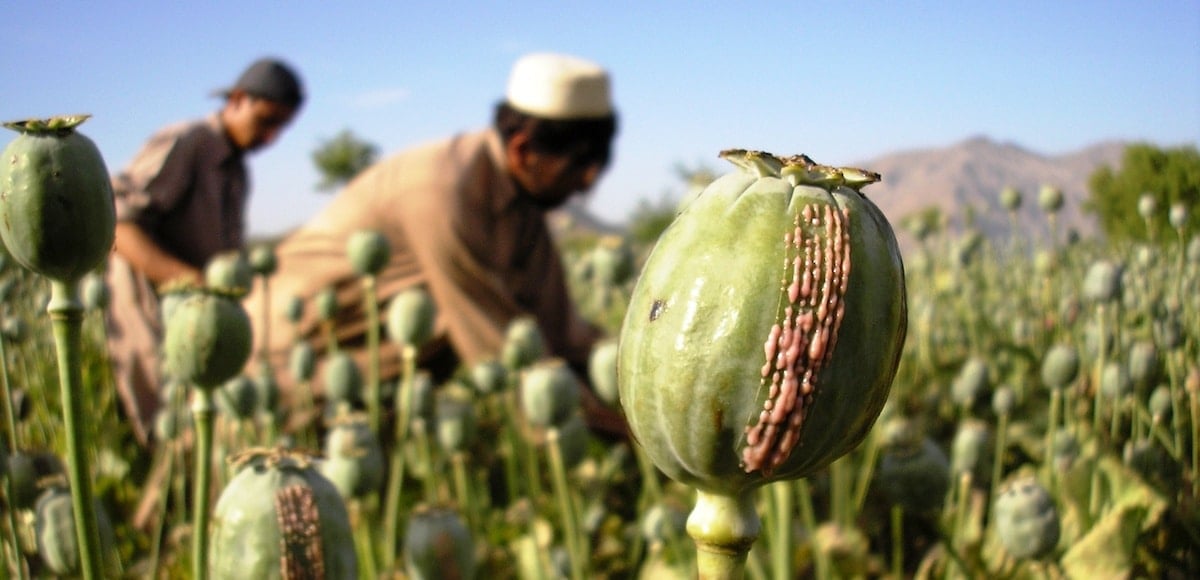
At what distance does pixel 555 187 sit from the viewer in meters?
2.86

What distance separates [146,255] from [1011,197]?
2.10 m

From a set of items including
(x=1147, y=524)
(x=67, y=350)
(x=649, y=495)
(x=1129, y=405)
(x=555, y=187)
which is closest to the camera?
(x=67, y=350)

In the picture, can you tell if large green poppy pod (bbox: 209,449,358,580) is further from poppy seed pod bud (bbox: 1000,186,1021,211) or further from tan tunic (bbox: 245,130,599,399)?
poppy seed pod bud (bbox: 1000,186,1021,211)

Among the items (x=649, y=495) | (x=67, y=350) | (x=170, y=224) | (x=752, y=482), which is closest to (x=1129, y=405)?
(x=649, y=495)

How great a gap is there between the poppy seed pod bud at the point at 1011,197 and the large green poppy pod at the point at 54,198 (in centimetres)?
233

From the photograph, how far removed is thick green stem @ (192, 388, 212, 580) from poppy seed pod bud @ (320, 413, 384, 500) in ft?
1.11

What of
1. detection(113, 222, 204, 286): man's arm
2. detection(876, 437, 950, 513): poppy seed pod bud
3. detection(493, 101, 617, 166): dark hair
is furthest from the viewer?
detection(493, 101, 617, 166): dark hair

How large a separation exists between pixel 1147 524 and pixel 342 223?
6.88 feet

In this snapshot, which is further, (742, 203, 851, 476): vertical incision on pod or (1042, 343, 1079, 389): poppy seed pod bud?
(1042, 343, 1079, 389): poppy seed pod bud

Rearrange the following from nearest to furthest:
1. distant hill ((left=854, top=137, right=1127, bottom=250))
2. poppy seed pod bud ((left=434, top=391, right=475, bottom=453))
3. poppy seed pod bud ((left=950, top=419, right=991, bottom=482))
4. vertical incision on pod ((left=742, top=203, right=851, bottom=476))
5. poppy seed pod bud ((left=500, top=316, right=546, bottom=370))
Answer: vertical incision on pod ((left=742, top=203, right=851, bottom=476))
poppy seed pod bud ((left=950, top=419, right=991, bottom=482))
poppy seed pod bud ((left=434, top=391, right=475, bottom=453))
poppy seed pod bud ((left=500, top=316, right=546, bottom=370))
distant hill ((left=854, top=137, right=1127, bottom=250))

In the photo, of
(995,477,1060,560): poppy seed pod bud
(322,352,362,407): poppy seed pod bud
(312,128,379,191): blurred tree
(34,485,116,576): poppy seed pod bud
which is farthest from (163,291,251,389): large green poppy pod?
(312,128,379,191): blurred tree

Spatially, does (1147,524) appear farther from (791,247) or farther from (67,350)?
(67,350)

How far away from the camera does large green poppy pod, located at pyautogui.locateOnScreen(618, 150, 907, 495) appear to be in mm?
432

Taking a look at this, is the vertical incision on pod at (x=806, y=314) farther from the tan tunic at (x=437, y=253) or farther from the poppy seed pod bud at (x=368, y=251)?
the tan tunic at (x=437, y=253)
